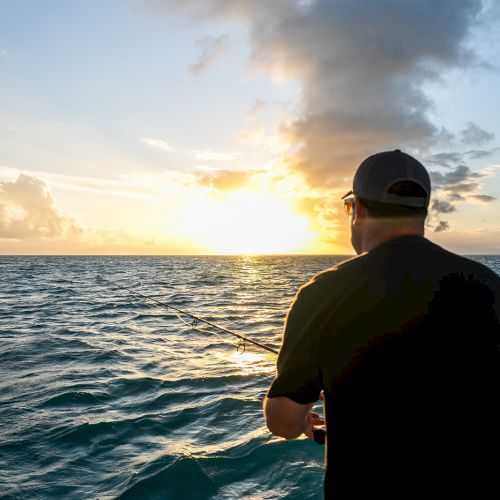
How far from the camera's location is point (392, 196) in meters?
1.85

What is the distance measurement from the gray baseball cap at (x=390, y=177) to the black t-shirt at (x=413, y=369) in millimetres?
267

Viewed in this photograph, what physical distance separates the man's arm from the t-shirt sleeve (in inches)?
1.3

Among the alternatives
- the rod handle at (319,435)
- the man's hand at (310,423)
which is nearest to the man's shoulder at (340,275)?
the man's hand at (310,423)

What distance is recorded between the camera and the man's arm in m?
1.80

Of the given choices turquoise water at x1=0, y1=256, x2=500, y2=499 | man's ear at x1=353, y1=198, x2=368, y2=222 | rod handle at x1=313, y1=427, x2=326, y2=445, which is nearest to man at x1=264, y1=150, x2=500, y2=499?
man's ear at x1=353, y1=198, x2=368, y2=222

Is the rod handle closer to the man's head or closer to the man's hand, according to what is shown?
the man's hand

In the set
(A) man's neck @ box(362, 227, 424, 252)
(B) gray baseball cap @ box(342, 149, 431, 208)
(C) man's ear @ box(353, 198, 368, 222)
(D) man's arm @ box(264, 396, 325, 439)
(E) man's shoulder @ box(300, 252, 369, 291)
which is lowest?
(D) man's arm @ box(264, 396, 325, 439)

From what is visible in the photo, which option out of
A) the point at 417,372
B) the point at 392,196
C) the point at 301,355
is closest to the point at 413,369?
the point at 417,372

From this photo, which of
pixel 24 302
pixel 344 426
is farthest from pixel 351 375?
pixel 24 302

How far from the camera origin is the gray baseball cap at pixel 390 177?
72.8 inches

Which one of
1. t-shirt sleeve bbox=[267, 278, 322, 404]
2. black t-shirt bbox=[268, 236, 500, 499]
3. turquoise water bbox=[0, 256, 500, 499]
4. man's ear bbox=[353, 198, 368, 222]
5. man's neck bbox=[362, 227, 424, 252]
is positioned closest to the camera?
black t-shirt bbox=[268, 236, 500, 499]

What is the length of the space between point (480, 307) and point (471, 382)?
0.92 ft

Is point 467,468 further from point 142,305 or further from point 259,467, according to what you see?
point 142,305

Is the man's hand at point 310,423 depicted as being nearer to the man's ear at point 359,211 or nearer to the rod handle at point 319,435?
the rod handle at point 319,435
